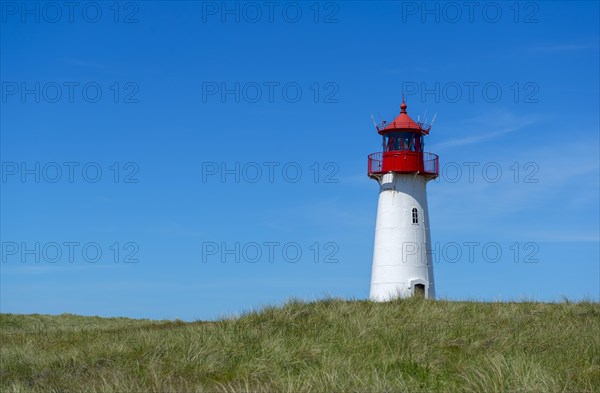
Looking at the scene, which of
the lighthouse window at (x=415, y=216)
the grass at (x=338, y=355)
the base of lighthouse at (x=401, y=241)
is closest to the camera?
the grass at (x=338, y=355)

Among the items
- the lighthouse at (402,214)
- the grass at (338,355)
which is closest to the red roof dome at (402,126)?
the lighthouse at (402,214)

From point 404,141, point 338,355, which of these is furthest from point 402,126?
point 338,355

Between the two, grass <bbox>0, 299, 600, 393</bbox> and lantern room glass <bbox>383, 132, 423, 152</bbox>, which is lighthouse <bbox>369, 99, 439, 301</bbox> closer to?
lantern room glass <bbox>383, 132, 423, 152</bbox>

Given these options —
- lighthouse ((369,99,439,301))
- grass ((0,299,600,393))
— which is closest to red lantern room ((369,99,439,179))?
lighthouse ((369,99,439,301))

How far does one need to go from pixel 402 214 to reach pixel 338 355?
54.0 feet

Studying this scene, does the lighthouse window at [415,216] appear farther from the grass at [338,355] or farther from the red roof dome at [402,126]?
the grass at [338,355]

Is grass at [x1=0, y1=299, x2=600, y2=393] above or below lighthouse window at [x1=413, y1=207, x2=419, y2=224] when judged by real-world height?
below

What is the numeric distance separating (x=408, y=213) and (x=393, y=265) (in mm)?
2215

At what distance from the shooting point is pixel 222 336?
12.4 metres

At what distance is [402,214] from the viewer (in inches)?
1046

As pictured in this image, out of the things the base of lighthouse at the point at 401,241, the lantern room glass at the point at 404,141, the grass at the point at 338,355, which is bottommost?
the grass at the point at 338,355

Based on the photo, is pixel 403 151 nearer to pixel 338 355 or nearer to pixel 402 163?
pixel 402 163

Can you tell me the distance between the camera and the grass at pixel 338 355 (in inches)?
332

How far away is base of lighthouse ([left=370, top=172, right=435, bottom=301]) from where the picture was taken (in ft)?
85.3
